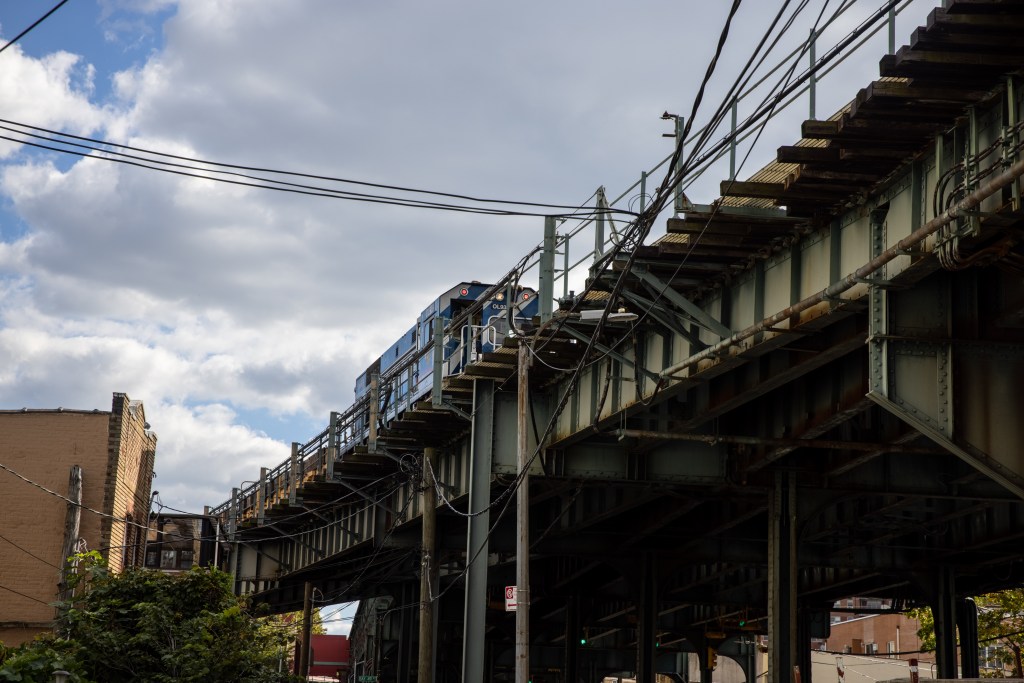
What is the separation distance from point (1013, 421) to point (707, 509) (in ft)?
62.0

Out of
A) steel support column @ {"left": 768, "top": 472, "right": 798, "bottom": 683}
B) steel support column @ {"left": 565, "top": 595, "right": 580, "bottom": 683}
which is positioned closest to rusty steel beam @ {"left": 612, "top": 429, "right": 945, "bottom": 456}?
steel support column @ {"left": 768, "top": 472, "right": 798, "bottom": 683}

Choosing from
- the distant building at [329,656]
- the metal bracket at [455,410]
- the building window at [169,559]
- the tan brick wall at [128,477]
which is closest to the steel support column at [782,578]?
the metal bracket at [455,410]

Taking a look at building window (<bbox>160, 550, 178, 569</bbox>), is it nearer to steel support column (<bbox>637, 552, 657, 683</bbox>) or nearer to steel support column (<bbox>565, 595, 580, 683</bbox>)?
steel support column (<bbox>565, 595, 580, 683</bbox>)

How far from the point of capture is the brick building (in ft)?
151

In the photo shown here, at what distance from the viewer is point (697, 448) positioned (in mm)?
27266

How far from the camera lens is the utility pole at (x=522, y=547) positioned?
21.8 meters

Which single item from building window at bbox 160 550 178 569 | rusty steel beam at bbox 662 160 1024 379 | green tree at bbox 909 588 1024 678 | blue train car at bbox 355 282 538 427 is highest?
blue train car at bbox 355 282 538 427

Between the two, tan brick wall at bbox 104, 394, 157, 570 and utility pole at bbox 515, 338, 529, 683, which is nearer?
utility pole at bbox 515, 338, 529, 683

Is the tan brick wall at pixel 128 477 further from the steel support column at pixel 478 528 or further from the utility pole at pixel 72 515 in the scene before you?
the steel support column at pixel 478 528

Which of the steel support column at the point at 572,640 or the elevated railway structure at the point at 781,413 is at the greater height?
the elevated railway structure at the point at 781,413

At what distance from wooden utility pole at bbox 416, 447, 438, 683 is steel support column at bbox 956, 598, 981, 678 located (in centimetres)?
1885

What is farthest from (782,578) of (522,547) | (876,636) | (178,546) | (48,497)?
(876,636)

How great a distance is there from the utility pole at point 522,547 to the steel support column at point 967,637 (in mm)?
23480

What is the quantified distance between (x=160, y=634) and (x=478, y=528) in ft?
24.8
